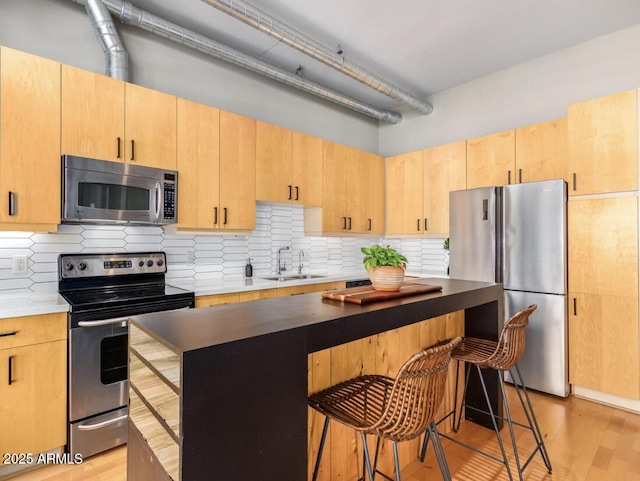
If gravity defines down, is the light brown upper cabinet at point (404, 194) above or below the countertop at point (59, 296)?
above

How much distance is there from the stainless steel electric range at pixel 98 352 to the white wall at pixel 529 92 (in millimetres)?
3618

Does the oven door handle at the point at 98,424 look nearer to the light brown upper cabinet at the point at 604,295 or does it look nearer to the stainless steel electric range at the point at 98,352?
the stainless steel electric range at the point at 98,352

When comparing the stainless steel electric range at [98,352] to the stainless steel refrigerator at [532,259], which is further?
the stainless steel refrigerator at [532,259]

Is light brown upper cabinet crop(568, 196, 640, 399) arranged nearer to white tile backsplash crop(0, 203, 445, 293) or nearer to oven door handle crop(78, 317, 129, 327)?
white tile backsplash crop(0, 203, 445, 293)

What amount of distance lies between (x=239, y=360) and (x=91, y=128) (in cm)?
219

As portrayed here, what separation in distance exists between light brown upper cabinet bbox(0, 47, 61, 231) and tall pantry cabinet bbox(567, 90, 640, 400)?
12.5 feet

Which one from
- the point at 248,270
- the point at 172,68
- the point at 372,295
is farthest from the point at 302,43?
the point at 372,295

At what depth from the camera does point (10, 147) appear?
2.07 metres

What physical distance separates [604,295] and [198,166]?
3383mm

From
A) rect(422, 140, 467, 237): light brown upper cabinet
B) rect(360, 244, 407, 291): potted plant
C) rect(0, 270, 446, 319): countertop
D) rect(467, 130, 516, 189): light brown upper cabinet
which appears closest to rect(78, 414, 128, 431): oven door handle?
rect(0, 270, 446, 319): countertop

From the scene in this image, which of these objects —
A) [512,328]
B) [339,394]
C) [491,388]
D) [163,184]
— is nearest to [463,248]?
[491,388]

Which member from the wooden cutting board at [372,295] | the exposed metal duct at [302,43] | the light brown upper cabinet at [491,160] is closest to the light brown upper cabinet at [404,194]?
the light brown upper cabinet at [491,160]

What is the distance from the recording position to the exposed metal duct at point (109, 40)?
8.21ft

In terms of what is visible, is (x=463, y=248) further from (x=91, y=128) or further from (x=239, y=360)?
(x=91, y=128)
